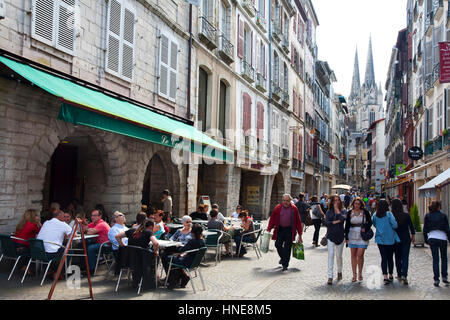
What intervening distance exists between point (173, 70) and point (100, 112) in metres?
5.82

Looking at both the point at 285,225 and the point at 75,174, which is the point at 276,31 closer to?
the point at 75,174

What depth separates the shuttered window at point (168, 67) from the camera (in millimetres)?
12297

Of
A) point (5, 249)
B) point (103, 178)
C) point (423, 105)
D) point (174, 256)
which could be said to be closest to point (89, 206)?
point (103, 178)

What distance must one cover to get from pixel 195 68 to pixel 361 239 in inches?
349

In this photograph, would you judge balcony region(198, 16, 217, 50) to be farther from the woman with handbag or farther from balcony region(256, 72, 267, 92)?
the woman with handbag

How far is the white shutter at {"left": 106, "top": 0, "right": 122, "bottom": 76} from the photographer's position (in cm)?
998

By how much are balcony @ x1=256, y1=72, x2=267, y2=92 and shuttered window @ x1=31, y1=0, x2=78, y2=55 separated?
12666 mm

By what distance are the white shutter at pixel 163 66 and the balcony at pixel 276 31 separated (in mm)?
11931

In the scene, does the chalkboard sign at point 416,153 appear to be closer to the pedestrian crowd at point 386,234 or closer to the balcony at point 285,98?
the balcony at point 285,98

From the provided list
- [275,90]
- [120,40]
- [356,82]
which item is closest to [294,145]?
[275,90]


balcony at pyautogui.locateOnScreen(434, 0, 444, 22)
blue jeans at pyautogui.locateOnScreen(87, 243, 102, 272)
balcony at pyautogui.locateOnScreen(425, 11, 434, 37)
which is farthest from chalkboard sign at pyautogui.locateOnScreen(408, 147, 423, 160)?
blue jeans at pyautogui.locateOnScreen(87, 243, 102, 272)

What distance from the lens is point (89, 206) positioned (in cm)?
1055

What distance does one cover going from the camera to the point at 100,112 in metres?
7.50
